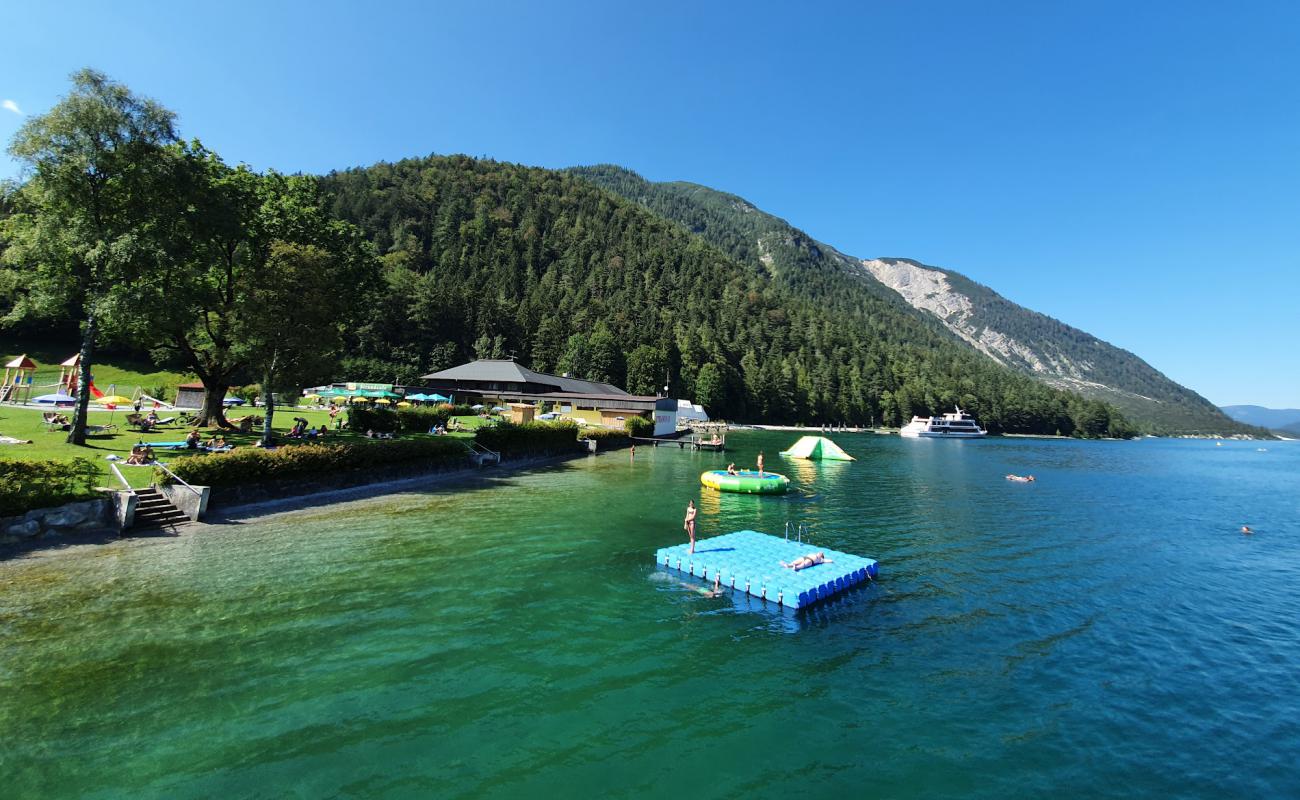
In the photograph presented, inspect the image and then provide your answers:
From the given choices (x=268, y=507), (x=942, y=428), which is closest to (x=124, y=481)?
(x=268, y=507)

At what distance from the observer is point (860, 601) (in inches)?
771

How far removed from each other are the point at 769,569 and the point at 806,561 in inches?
66.2

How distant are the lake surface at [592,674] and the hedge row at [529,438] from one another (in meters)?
21.8

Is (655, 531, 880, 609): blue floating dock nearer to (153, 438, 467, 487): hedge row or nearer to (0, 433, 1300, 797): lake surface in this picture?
(0, 433, 1300, 797): lake surface

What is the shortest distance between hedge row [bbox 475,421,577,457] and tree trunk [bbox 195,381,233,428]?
1831cm

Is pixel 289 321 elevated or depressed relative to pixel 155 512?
elevated

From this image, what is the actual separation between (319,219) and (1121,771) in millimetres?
53258

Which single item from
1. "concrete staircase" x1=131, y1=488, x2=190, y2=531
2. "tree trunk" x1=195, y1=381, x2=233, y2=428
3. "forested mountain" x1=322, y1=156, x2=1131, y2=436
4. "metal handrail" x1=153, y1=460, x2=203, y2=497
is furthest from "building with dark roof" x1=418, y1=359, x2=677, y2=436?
"concrete staircase" x1=131, y1=488, x2=190, y2=531

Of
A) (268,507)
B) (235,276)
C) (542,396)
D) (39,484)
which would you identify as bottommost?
(268,507)

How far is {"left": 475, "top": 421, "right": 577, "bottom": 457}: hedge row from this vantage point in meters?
48.5

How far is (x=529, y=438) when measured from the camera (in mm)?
53062

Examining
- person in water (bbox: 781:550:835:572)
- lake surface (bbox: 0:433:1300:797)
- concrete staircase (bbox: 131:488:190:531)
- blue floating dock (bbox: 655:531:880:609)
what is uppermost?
concrete staircase (bbox: 131:488:190:531)

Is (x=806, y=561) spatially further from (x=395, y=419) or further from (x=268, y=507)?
(x=395, y=419)

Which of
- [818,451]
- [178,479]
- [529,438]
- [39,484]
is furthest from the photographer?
[818,451]
